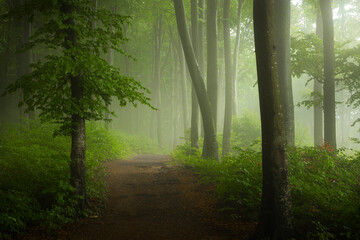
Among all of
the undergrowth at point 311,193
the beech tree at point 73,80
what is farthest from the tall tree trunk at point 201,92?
the beech tree at point 73,80

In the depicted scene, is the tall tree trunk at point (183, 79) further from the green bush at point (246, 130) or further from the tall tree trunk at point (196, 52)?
the tall tree trunk at point (196, 52)

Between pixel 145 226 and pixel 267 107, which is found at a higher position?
pixel 267 107

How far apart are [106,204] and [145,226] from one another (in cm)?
190

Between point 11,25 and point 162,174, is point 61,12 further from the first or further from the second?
point 11,25

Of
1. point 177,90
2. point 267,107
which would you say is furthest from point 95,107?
point 177,90

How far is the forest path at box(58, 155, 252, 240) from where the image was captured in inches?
211

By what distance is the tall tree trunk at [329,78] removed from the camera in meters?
11.2

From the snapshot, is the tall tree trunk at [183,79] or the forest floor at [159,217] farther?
the tall tree trunk at [183,79]

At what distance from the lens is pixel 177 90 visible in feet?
112

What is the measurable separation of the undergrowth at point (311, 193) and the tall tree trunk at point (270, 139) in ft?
1.76

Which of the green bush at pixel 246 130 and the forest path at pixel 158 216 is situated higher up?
the green bush at pixel 246 130

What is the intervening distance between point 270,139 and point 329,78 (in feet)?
29.4

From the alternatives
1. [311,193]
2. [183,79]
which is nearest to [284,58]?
[311,193]

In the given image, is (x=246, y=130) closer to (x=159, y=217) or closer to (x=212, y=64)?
(x=212, y=64)
